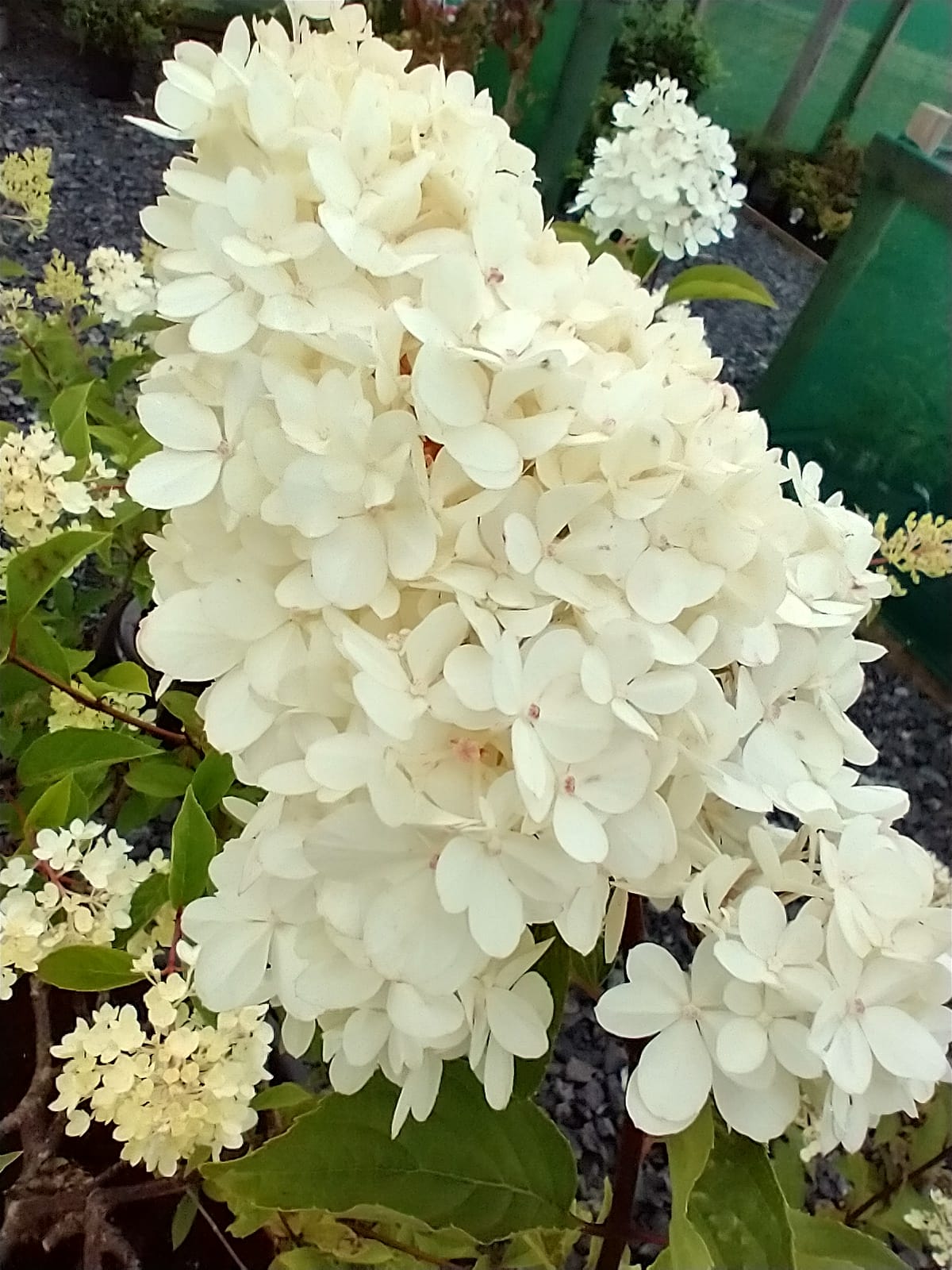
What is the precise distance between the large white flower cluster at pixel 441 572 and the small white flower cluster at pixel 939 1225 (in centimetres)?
36

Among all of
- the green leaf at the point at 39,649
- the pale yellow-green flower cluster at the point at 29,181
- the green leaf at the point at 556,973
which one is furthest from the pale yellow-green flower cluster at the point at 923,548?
the pale yellow-green flower cluster at the point at 29,181

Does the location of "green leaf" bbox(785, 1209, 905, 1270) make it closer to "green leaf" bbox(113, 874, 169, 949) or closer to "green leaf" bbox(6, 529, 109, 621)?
"green leaf" bbox(113, 874, 169, 949)

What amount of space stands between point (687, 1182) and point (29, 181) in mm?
835

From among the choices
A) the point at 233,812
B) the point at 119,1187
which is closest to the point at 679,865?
the point at 233,812

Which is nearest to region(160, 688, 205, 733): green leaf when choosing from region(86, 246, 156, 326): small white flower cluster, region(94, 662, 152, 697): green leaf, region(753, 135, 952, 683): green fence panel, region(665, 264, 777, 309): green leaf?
region(94, 662, 152, 697): green leaf

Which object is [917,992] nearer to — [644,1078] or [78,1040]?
[644,1078]

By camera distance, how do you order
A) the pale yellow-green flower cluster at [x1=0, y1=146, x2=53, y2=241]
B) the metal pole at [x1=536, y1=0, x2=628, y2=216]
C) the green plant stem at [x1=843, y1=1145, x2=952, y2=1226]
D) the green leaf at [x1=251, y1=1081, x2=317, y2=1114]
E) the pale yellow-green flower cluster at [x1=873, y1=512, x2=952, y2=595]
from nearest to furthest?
1. the green leaf at [x1=251, y1=1081, x2=317, y2=1114]
2. the green plant stem at [x1=843, y1=1145, x2=952, y2=1226]
3. the pale yellow-green flower cluster at [x1=873, y1=512, x2=952, y2=595]
4. the pale yellow-green flower cluster at [x1=0, y1=146, x2=53, y2=241]
5. the metal pole at [x1=536, y1=0, x2=628, y2=216]

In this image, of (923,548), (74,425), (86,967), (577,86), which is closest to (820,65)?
(577,86)

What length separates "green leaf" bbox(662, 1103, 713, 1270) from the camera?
1.04 ft

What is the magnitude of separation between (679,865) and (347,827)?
0.32 feet

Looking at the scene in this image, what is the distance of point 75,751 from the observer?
49 centimetres

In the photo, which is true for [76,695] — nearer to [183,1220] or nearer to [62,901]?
[62,901]

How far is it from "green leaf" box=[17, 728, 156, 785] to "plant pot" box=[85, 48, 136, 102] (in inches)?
24.2

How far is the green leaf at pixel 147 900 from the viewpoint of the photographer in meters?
0.51
